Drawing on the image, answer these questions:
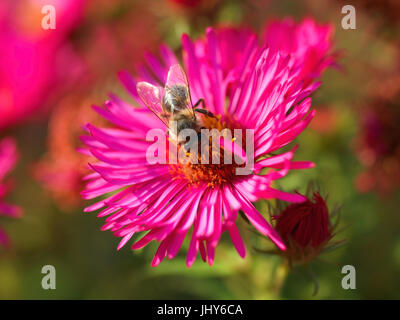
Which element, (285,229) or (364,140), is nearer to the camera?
(285,229)

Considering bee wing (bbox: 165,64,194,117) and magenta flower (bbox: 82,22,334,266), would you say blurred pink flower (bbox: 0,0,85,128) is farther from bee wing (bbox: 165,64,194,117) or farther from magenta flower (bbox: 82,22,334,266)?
bee wing (bbox: 165,64,194,117)

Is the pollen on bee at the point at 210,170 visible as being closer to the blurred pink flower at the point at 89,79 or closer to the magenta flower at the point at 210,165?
the magenta flower at the point at 210,165

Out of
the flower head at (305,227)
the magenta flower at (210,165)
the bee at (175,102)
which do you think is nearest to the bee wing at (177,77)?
the bee at (175,102)

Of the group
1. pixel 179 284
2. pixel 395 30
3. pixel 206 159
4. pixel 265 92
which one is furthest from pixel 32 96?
pixel 395 30

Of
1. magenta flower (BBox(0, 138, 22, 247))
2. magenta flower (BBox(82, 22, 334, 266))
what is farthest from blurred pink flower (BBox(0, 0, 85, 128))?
magenta flower (BBox(82, 22, 334, 266))

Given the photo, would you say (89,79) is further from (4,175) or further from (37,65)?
(4,175)
